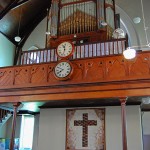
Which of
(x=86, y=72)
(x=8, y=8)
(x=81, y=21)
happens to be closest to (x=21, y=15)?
(x=8, y=8)

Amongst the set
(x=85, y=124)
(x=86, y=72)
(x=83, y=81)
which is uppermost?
(x=86, y=72)

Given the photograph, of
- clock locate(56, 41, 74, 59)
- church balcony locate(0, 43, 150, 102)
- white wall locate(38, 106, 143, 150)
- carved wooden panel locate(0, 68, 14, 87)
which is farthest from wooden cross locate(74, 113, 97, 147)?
carved wooden panel locate(0, 68, 14, 87)

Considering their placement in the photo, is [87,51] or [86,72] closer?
[86,72]

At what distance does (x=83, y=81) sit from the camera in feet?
19.9

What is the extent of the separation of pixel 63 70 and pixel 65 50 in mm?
609

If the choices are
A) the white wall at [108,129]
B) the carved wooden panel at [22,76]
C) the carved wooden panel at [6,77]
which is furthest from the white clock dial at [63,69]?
the white wall at [108,129]

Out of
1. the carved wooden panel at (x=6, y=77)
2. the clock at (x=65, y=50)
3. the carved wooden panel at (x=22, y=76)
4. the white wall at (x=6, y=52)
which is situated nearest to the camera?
the clock at (x=65, y=50)

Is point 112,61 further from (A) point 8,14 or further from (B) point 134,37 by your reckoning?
(A) point 8,14

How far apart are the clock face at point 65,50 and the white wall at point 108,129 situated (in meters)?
2.12

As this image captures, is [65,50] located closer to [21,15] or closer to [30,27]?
[21,15]

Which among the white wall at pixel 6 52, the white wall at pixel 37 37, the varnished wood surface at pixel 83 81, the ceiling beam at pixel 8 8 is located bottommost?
the varnished wood surface at pixel 83 81

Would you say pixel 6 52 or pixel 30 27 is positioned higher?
pixel 30 27

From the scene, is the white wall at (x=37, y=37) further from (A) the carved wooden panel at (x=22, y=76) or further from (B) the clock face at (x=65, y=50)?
(B) the clock face at (x=65, y=50)

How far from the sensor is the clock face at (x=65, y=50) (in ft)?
20.8
